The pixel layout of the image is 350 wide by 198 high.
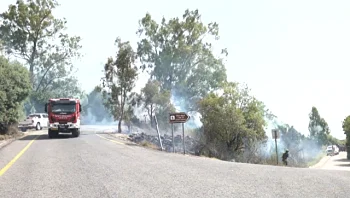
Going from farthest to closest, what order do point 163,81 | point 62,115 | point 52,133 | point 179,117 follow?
point 163,81 < point 52,133 < point 62,115 < point 179,117

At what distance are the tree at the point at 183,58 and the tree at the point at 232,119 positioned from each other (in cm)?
985

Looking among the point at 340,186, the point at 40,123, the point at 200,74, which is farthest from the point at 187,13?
the point at 340,186

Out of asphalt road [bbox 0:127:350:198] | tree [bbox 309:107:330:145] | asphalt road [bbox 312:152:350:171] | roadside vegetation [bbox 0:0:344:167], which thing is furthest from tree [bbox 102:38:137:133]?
tree [bbox 309:107:330:145]

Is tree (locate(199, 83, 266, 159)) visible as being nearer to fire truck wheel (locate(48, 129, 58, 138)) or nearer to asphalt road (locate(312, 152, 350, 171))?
asphalt road (locate(312, 152, 350, 171))

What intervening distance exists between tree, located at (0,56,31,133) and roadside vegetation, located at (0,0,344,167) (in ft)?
0.32

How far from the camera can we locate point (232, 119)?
43.1 m

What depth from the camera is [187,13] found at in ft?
185

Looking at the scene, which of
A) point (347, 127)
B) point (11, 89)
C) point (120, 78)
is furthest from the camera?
point (347, 127)

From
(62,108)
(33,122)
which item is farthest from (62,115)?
(33,122)

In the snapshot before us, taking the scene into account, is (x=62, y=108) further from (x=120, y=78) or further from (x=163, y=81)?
(x=163, y=81)

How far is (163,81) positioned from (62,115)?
28916mm

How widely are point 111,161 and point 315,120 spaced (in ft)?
353

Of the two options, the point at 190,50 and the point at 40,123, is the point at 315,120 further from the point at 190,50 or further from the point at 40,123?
the point at 40,123

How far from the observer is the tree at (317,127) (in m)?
114
